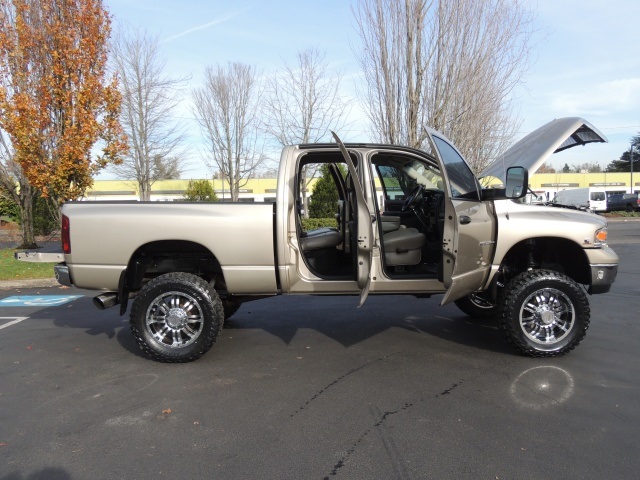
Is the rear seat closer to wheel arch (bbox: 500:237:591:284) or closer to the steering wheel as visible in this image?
the steering wheel

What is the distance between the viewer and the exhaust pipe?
194 inches

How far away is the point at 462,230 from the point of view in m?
4.67

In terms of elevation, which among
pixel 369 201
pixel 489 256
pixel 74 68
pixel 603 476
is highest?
pixel 74 68

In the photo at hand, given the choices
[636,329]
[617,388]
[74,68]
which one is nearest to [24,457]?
[617,388]

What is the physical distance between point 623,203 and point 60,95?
4334 cm

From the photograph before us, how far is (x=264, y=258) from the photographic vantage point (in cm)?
494

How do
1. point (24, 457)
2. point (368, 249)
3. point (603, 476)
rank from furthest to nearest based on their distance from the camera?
point (368, 249) < point (24, 457) < point (603, 476)

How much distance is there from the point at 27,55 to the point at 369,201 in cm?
1251

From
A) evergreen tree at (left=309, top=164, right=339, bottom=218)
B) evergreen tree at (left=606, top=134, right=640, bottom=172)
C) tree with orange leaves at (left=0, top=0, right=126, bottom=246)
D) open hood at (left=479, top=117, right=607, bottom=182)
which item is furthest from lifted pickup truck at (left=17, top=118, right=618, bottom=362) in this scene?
evergreen tree at (left=606, top=134, right=640, bottom=172)

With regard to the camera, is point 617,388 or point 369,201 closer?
point 617,388

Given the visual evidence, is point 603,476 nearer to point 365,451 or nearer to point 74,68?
point 365,451

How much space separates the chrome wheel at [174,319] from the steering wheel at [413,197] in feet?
8.66

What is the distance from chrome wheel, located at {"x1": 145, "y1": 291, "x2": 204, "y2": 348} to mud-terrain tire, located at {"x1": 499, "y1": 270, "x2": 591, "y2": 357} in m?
3.09

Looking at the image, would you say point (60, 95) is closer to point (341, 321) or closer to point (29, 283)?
point (29, 283)
